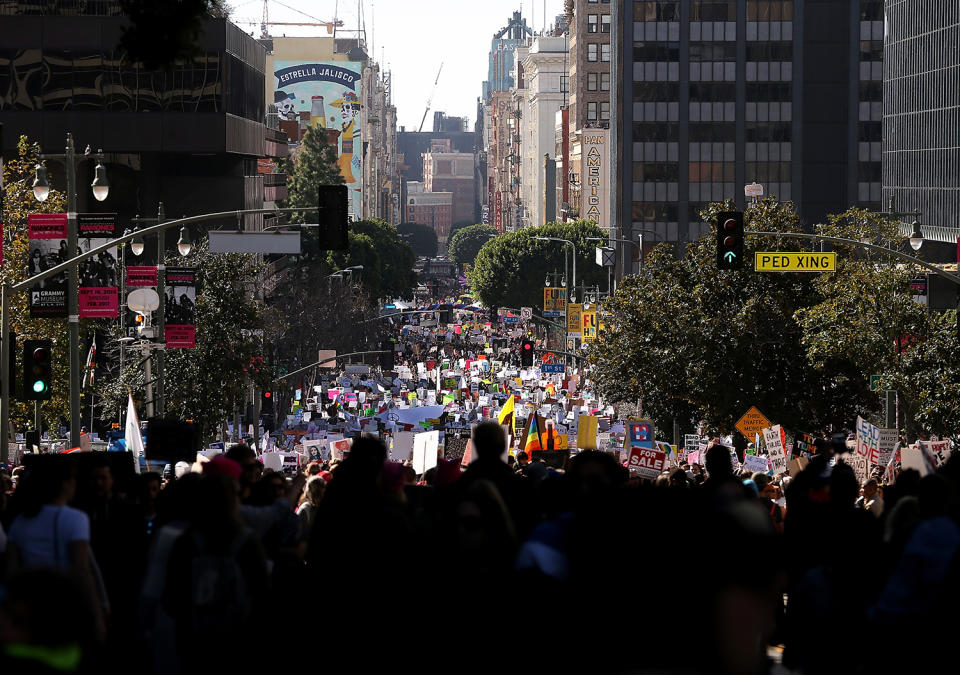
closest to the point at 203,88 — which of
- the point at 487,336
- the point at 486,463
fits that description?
the point at 487,336

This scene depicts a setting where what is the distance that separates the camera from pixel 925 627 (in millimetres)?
6312

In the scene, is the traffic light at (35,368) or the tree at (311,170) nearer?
the traffic light at (35,368)

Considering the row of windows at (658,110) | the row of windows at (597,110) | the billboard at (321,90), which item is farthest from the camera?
the billboard at (321,90)

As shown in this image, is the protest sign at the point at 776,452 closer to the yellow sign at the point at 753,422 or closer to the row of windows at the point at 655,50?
the yellow sign at the point at 753,422

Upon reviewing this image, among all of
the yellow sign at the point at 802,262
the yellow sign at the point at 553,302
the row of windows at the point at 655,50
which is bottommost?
the yellow sign at the point at 553,302

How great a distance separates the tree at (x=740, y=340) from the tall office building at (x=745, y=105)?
70.4 meters

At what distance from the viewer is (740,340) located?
38.1 m

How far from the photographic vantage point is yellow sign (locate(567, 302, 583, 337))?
7753cm

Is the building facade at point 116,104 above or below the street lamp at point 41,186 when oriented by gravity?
above

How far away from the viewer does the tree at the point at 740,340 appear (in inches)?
1487

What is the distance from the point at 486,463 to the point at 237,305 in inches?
1367

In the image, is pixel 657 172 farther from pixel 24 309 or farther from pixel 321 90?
pixel 321 90

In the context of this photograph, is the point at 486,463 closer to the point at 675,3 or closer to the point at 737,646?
the point at 737,646

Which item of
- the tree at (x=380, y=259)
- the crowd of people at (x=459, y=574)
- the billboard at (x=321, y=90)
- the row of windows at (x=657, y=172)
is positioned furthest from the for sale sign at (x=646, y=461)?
the billboard at (x=321, y=90)
